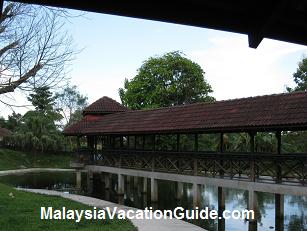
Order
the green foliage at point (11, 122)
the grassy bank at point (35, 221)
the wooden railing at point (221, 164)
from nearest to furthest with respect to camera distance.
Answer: the grassy bank at point (35, 221) < the wooden railing at point (221, 164) < the green foliage at point (11, 122)

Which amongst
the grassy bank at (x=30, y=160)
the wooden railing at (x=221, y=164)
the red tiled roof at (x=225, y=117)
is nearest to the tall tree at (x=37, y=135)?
the grassy bank at (x=30, y=160)

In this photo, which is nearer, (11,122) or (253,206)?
(253,206)

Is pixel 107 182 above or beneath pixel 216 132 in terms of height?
beneath

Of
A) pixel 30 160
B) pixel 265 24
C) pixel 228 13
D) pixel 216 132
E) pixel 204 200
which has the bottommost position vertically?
pixel 204 200

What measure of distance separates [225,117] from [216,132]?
2.26 feet

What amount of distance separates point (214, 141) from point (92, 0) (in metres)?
31.0

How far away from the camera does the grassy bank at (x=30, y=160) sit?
1542 inches

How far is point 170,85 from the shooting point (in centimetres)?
3525

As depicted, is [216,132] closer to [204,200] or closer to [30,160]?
[204,200]

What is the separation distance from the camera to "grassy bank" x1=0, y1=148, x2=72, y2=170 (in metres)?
39.2

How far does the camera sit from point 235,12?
10.5 feet

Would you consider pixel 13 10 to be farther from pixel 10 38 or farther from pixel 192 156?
pixel 192 156

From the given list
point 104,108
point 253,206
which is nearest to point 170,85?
point 104,108

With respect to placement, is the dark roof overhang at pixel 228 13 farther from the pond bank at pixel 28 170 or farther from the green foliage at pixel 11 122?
the green foliage at pixel 11 122
